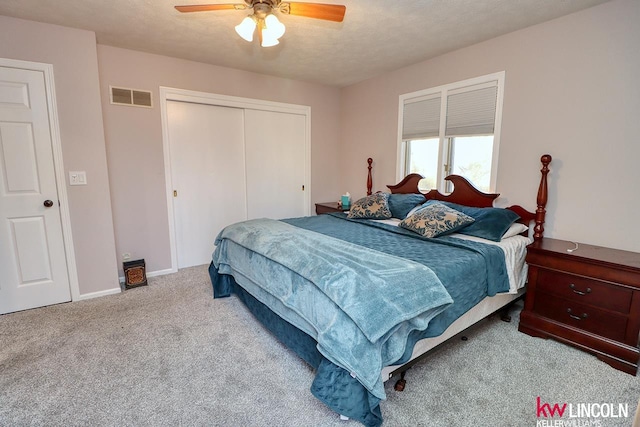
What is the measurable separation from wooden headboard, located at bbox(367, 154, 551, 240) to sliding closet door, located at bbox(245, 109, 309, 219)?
143 centimetres

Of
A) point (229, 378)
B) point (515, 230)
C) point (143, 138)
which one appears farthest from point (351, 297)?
point (143, 138)

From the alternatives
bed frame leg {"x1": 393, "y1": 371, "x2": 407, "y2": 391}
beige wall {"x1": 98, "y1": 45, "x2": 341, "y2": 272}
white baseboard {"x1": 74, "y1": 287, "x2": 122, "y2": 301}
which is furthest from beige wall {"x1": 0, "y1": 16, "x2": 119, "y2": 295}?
bed frame leg {"x1": 393, "y1": 371, "x2": 407, "y2": 391}

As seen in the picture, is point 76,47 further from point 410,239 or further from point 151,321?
point 410,239

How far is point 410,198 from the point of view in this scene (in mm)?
3375

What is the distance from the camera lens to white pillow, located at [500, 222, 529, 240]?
251 centimetres

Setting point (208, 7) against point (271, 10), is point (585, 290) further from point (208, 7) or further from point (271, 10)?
point (208, 7)

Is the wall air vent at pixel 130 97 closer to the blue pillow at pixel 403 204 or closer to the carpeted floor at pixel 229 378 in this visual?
the carpeted floor at pixel 229 378

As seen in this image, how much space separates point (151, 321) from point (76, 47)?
258 cm

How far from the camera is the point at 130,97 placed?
124 inches

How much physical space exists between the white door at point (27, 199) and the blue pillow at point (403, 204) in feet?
11.1

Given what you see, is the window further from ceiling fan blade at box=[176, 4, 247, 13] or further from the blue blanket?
ceiling fan blade at box=[176, 4, 247, 13]

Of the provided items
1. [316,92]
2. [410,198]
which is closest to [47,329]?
[410,198]

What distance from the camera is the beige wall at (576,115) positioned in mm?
2162

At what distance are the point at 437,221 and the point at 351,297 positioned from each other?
4.92 feet
